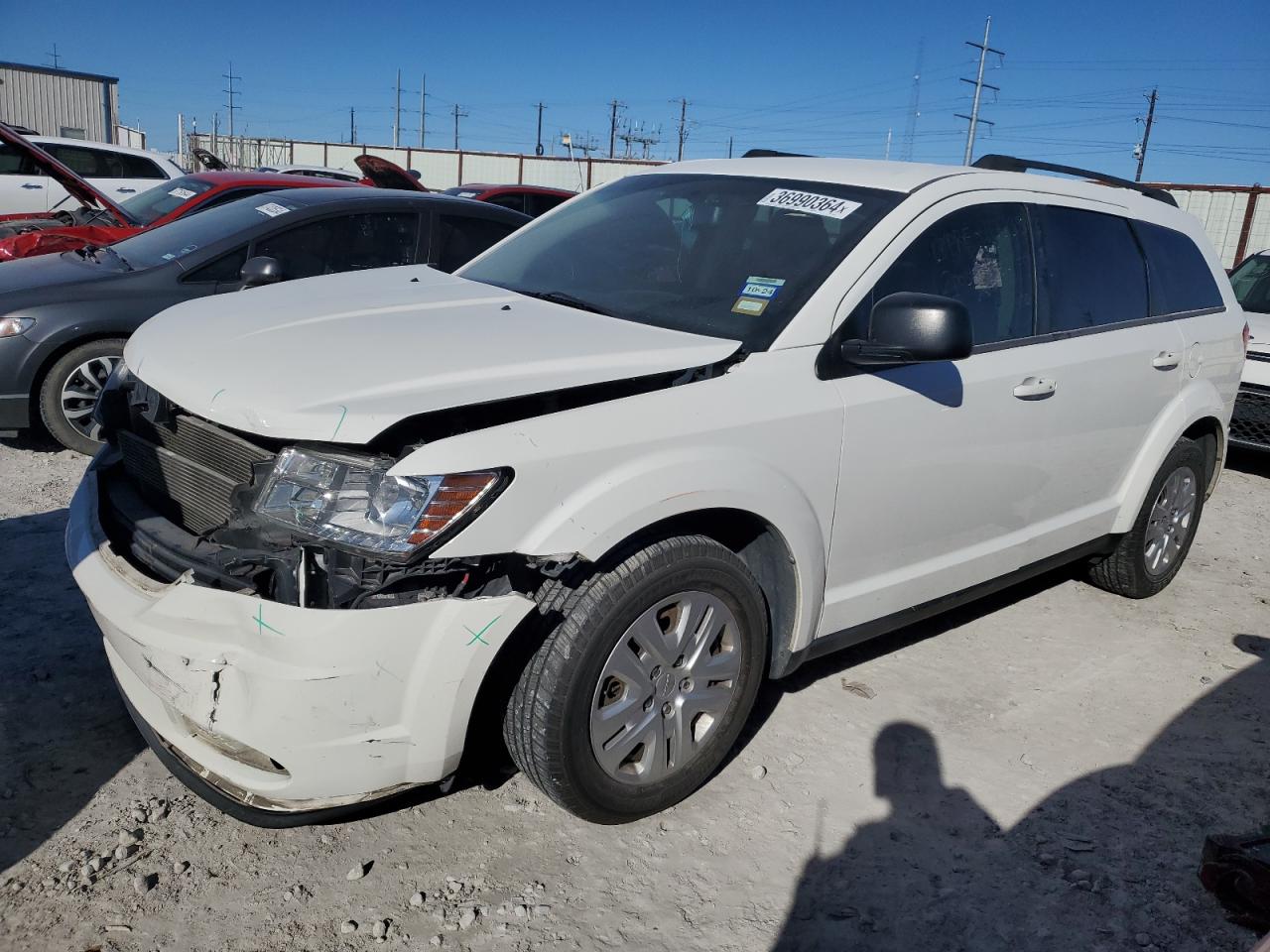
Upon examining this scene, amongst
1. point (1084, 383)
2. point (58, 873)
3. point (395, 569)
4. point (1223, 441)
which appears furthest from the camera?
point (1223, 441)

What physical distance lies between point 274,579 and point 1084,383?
2.98 m

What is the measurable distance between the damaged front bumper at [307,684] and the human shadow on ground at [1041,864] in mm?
1044

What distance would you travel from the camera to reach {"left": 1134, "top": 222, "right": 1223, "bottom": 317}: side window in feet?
14.5

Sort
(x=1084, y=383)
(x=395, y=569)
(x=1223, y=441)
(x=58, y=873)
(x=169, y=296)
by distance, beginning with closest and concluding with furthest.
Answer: (x=395, y=569) < (x=58, y=873) < (x=1084, y=383) < (x=1223, y=441) < (x=169, y=296)

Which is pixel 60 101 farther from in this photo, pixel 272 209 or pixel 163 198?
pixel 272 209

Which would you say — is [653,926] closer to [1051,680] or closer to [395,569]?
[395,569]

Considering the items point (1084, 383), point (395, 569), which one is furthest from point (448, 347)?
point (1084, 383)

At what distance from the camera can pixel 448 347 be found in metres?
2.65

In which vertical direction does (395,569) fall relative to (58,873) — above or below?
above

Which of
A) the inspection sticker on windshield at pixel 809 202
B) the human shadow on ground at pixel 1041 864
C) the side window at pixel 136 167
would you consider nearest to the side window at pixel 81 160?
the side window at pixel 136 167

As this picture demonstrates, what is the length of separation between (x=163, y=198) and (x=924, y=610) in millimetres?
7268

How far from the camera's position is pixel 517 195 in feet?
42.8

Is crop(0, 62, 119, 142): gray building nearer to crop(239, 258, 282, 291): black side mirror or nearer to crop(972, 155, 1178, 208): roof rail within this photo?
crop(239, 258, 282, 291): black side mirror

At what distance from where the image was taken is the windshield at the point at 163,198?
804 cm
